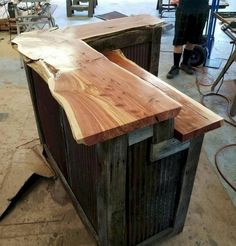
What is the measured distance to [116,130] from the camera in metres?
0.84

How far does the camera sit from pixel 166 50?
3.92 m

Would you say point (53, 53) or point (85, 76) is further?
point (53, 53)

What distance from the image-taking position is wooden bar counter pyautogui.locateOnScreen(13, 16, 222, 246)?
921 mm

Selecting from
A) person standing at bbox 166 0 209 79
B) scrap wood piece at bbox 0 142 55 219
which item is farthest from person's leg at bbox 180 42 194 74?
scrap wood piece at bbox 0 142 55 219

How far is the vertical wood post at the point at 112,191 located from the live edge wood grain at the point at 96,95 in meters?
0.10

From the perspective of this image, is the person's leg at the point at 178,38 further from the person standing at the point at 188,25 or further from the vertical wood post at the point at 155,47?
the vertical wood post at the point at 155,47

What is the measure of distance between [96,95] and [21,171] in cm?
115

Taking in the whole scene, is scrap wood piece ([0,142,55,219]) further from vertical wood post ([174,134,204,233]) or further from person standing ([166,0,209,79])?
person standing ([166,0,209,79])

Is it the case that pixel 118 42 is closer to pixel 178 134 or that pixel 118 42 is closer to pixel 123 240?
pixel 178 134

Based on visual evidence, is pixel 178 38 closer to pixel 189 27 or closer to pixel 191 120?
pixel 189 27

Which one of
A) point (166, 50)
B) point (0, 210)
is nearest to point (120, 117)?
point (0, 210)

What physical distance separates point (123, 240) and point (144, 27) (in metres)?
1.17

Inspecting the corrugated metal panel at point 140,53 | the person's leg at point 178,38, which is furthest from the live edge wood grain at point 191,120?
the person's leg at point 178,38

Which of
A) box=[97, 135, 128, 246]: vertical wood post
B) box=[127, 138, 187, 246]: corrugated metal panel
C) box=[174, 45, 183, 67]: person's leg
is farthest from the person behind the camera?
box=[174, 45, 183, 67]: person's leg
